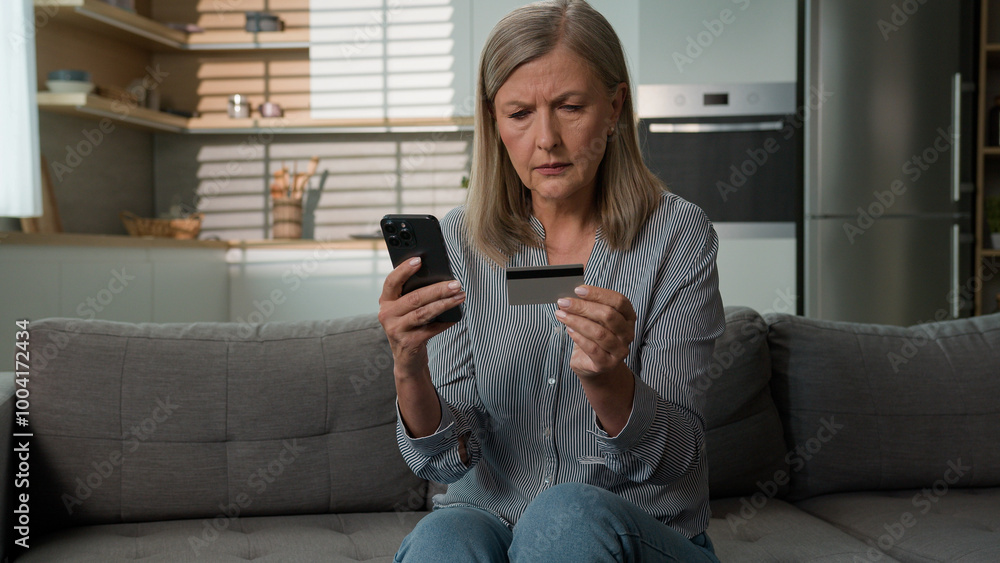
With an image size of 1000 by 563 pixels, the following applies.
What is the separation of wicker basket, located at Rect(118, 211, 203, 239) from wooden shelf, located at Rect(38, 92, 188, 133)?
1.41 feet

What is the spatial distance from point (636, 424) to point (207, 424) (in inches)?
33.6

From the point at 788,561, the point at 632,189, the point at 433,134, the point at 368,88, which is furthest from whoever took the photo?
the point at 433,134

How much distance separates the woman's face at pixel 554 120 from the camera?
1102 millimetres

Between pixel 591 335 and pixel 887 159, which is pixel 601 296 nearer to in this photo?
pixel 591 335

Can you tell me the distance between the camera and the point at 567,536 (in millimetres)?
Result: 857

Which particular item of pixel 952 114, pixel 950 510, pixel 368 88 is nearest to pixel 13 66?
pixel 368 88

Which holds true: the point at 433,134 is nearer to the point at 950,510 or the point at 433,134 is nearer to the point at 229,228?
the point at 229,228

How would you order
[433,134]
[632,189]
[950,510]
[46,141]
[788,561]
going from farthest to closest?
[433,134]
[46,141]
[950,510]
[788,561]
[632,189]

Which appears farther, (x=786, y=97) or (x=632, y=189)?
(x=786, y=97)

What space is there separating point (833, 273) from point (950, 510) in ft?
6.15

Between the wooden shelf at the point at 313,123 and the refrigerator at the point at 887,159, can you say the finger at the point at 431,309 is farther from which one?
the wooden shelf at the point at 313,123

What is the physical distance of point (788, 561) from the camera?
52.1 inches

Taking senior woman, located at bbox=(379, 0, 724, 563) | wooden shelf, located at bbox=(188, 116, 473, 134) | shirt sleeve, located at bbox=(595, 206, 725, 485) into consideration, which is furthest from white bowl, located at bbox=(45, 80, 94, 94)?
shirt sleeve, located at bbox=(595, 206, 725, 485)

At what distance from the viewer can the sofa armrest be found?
1324mm
